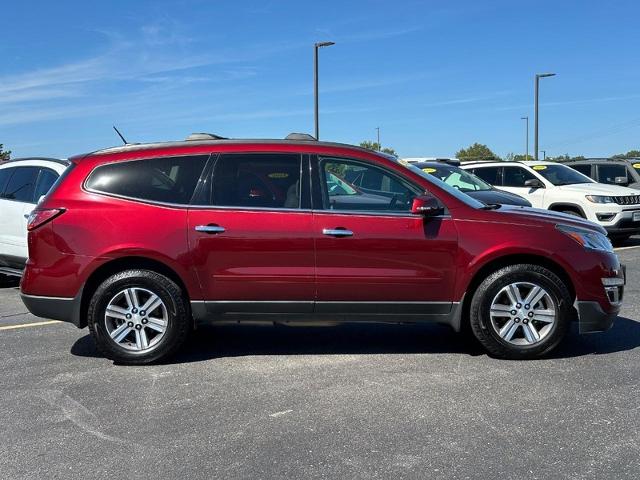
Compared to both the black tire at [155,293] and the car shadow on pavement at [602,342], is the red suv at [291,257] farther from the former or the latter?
the car shadow on pavement at [602,342]

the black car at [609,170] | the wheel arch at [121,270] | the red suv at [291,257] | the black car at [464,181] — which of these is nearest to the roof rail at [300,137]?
the red suv at [291,257]

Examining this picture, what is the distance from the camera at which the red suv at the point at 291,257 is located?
4.96 m

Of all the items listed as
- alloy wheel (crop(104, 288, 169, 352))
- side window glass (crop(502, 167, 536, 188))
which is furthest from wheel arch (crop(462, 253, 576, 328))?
side window glass (crop(502, 167, 536, 188))

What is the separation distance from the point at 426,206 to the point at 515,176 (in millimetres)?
8943

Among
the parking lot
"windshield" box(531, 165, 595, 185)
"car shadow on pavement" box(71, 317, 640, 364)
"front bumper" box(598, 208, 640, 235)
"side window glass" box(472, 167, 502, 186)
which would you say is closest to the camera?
the parking lot

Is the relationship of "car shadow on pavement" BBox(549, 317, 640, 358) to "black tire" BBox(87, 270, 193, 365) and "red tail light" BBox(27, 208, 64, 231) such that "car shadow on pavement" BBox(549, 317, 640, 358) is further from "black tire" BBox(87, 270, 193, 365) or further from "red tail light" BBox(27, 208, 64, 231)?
"red tail light" BBox(27, 208, 64, 231)

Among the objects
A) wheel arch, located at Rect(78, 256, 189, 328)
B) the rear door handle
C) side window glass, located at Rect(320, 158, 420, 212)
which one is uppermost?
side window glass, located at Rect(320, 158, 420, 212)

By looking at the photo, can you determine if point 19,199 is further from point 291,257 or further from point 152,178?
point 291,257

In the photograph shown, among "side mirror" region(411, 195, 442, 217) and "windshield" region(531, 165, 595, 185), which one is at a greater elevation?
"windshield" region(531, 165, 595, 185)

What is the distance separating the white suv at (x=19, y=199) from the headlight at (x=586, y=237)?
5887 mm

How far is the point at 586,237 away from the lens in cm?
510

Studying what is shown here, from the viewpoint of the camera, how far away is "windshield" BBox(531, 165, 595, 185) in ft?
41.4

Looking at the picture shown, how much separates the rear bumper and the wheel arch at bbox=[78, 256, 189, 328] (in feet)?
0.15

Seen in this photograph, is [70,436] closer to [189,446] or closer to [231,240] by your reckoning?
[189,446]
